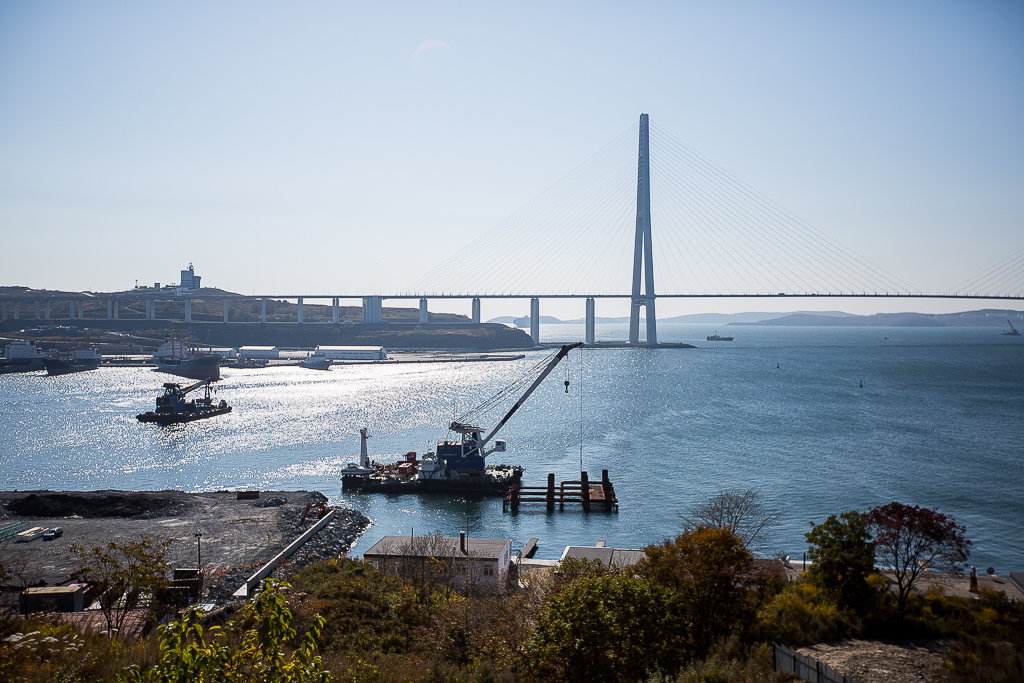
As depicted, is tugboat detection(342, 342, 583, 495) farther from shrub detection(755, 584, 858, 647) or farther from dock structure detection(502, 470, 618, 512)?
shrub detection(755, 584, 858, 647)

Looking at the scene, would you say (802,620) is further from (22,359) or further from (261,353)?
(261,353)

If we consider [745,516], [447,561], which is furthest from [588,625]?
[745,516]

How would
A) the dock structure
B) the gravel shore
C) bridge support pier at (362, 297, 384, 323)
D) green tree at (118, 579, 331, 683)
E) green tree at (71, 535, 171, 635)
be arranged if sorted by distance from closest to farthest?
green tree at (118, 579, 331, 683)
green tree at (71, 535, 171, 635)
the gravel shore
the dock structure
bridge support pier at (362, 297, 384, 323)

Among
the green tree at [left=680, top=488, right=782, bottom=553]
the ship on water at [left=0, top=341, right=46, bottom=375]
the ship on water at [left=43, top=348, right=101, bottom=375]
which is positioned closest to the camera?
the green tree at [left=680, top=488, right=782, bottom=553]

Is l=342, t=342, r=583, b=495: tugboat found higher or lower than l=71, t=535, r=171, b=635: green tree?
lower

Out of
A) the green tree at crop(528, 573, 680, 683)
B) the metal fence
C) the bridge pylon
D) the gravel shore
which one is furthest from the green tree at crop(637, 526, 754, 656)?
the bridge pylon

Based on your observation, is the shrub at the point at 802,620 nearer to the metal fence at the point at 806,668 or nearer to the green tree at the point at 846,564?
the green tree at the point at 846,564

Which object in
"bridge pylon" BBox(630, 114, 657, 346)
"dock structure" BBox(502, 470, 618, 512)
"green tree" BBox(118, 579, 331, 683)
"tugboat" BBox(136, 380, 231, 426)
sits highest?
"bridge pylon" BBox(630, 114, 657, 346)
